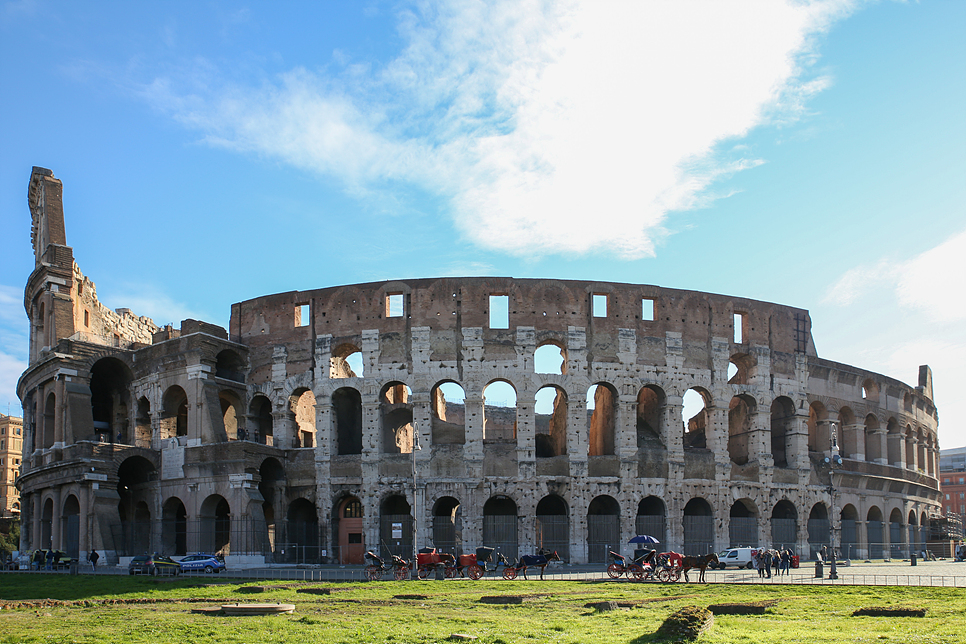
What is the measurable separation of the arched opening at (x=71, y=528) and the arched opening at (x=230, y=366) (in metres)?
9.40

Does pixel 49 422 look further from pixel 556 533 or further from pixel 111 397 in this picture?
pixel 556 533

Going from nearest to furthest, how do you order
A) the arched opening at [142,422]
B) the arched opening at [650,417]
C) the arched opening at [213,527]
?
the arched opening at [213,527] → the arched opening at [650,417] → the arched opening at [142,422]

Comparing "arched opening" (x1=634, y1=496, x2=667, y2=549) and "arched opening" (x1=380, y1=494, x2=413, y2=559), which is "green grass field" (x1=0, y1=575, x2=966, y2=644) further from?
"arched opening" (x1=634, y1=496, x2=667, y2=549)

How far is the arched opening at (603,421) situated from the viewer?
45438 mm

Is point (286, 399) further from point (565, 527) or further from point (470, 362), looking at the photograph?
point (565, 527)

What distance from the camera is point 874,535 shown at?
51.5 metres

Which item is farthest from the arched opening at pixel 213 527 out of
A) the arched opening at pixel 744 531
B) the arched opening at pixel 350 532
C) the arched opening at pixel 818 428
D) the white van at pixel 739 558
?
the arched opening at pixel 818 428

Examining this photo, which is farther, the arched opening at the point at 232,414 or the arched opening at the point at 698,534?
the arched opening at the point at 232,414

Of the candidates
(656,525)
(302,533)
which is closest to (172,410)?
(302,533)

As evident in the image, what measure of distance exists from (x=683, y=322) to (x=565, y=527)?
11890mm

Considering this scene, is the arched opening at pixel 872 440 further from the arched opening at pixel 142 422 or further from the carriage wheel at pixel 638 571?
the arched opening at pixel 142 422

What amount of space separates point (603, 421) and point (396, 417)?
1099 cm

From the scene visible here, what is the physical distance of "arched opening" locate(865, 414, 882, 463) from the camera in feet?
175

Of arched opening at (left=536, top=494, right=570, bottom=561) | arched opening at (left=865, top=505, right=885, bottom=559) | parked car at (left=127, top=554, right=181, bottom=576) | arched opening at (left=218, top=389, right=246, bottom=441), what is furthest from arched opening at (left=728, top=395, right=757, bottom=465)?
parked car at (left=127, top=554, right=181, bottom=576)
